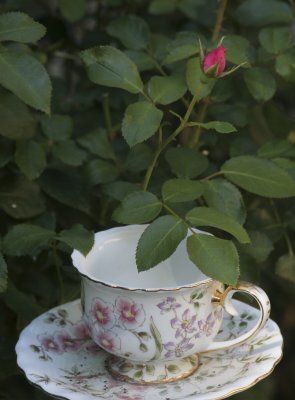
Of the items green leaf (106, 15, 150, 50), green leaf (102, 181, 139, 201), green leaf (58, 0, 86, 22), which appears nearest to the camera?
green leaf (102, 181, 139, 201)

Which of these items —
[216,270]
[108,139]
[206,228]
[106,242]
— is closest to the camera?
[216,270]

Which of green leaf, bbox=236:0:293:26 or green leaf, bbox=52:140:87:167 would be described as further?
green leaf, bbox=236:0:293:26

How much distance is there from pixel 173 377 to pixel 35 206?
34cm

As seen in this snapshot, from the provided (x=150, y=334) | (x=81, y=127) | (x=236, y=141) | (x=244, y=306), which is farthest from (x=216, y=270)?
(x=81, y=127)

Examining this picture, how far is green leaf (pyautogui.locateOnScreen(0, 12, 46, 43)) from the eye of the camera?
101cm

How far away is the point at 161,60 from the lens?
4.03 feet

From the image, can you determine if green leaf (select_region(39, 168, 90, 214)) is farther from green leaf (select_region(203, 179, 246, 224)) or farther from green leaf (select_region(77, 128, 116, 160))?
green leaf (select_region(203, 179, 246, 224))

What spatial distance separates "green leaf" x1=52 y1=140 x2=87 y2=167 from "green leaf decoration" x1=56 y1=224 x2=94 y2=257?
0.56 ft

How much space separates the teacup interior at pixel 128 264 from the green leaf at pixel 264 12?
1.40 ft

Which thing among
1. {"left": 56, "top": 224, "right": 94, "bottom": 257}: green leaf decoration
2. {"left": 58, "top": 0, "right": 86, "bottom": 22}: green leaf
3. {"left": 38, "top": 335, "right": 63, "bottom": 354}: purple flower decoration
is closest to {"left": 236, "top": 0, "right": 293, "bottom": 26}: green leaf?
{"left": 58, "top": 0, "right": 86, "bottom": 22}: green leaf

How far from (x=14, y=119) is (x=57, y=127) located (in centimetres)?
11

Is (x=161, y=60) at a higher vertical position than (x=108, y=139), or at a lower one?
higher

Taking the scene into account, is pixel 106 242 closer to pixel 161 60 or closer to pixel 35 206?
pixel 35 206

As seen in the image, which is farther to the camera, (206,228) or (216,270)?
(206,228)
